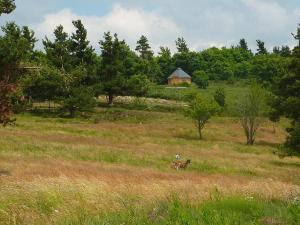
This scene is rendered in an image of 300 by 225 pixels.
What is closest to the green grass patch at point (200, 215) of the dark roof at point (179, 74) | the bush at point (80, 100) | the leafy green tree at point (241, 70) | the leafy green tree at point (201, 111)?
the leafy green tree at point (201, 111)

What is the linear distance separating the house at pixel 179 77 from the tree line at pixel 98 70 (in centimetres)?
476

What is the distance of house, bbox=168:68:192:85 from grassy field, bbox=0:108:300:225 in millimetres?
50835

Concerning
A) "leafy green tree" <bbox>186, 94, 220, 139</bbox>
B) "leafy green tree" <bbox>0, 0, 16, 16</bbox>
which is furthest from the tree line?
"leafy green tree" <bbox>186, 94, 220, 139</bbox>

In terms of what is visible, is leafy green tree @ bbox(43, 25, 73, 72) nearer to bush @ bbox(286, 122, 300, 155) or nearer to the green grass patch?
bush @ bbox(286, 122, 300, 155)

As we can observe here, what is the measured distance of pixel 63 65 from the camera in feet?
221

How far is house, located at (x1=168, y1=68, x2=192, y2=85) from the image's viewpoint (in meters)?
128

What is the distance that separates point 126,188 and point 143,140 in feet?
130

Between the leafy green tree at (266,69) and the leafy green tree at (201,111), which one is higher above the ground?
the leafy green tree at (266,69)

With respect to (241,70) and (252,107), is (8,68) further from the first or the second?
(241,70)

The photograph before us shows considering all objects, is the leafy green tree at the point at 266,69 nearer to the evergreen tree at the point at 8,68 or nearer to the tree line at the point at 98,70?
the tree line at the point at 98,70

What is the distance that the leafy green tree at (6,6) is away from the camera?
20692mm

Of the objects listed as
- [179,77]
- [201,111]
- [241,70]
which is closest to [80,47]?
[201,111]

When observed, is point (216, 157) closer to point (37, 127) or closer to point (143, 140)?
point (143, 140)

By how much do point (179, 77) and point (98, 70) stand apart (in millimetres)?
51933
